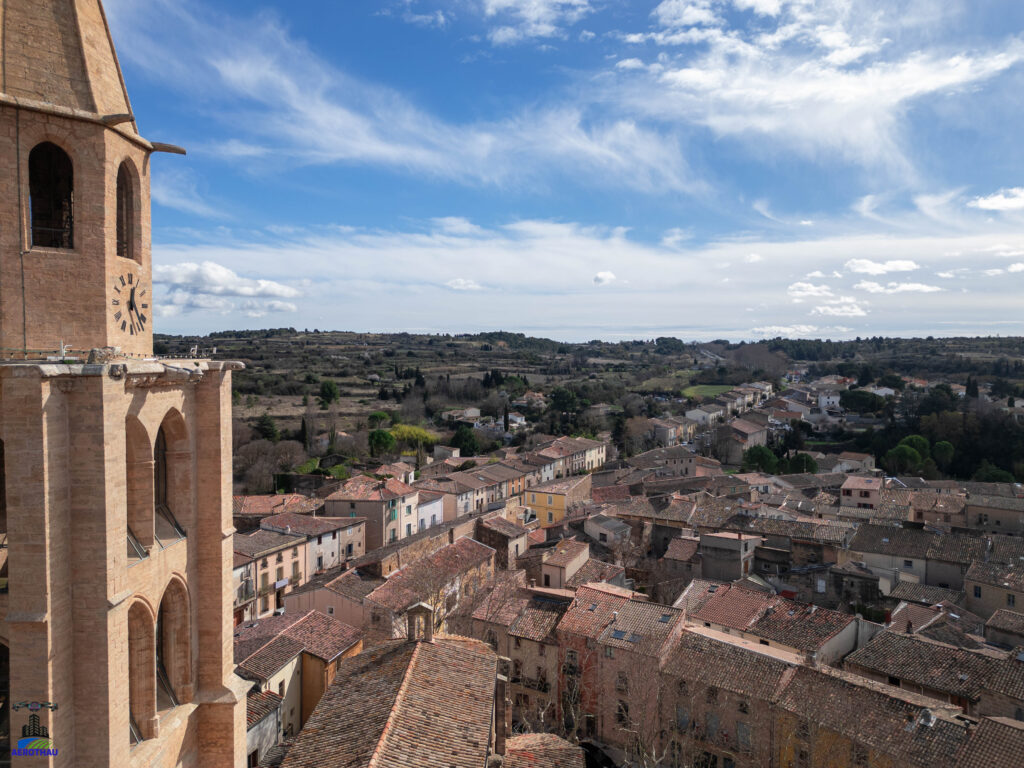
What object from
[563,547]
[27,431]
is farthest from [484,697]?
[563,547]

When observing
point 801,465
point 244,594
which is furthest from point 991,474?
point 244,594

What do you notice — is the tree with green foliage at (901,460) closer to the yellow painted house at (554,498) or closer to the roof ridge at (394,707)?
the yellow painted house at (554,498)

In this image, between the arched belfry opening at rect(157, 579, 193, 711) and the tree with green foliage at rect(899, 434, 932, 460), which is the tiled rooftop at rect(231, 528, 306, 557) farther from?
the tree with green foliage at rect(899, 434, 932, 460)

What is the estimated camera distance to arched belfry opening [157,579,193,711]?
9.30 meters

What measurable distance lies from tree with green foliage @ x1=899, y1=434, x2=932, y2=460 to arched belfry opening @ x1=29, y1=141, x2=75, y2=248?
254 ft

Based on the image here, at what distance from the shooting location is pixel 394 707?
14531mm

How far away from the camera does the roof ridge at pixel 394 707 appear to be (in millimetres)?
12698

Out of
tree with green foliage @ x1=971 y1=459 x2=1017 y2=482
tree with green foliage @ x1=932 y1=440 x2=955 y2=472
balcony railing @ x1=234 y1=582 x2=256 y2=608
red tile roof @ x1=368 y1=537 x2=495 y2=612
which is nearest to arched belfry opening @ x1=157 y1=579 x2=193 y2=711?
red tile roof @ x1=368 y1=537 x2=495 y2=612

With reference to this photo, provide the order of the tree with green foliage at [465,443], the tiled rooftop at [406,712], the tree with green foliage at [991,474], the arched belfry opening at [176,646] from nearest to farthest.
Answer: the arched belfry opening at [176,646] < the tiled rooftop at [406,712] < the tree with green foliage at [991,474] < the tree with green foliage at [465,443]

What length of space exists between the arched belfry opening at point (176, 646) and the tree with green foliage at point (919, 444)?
2974 inches

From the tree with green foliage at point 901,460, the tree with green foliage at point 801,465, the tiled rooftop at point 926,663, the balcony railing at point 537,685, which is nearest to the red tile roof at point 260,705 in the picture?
the balcony railing at point 537,685

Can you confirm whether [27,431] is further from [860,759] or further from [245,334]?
[245,334]

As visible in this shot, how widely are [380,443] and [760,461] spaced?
40.1 m

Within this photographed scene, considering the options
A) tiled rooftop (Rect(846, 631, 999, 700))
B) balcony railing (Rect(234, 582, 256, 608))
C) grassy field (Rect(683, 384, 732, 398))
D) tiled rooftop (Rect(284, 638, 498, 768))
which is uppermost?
tiled rooftop (Rect(284, 638, 498, 768))
